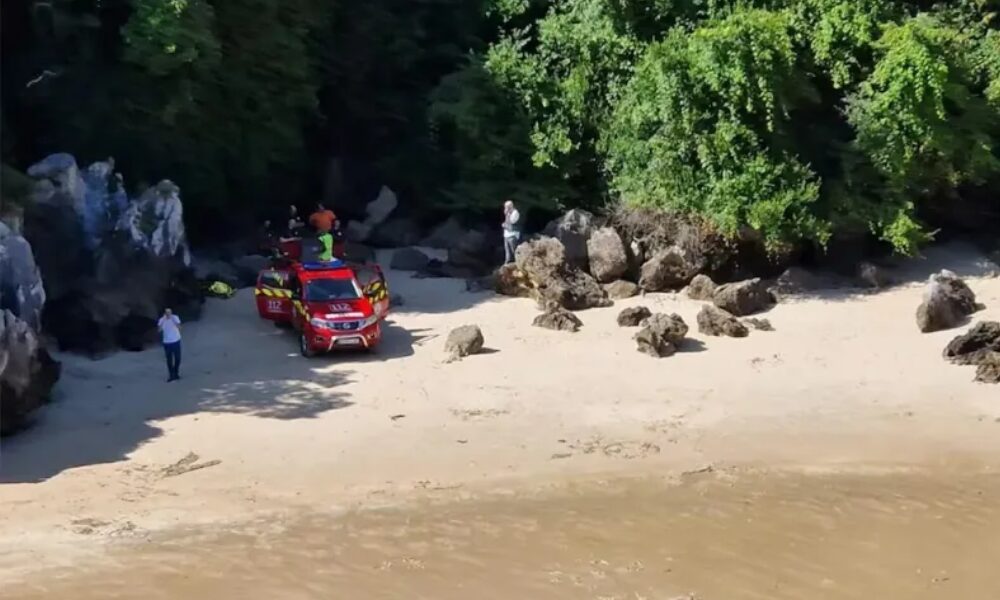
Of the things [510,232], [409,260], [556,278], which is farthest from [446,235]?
[556,278]

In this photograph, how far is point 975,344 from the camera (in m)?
19.8

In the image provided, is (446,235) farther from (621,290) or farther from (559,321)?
(559,321)

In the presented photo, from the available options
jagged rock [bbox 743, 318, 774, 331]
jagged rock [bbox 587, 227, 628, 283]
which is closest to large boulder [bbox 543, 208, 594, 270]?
jagged rock [bbox 587, 227, 628, 283]

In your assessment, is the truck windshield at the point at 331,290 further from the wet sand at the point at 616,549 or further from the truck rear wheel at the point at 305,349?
the wet sand at the point at 616,549

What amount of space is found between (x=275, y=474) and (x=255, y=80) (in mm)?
12456

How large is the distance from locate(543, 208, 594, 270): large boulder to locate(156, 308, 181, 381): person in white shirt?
7.66 meters

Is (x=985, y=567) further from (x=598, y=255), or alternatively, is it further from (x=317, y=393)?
(x=598, y=255)

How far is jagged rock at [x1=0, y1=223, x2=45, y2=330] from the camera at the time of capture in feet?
59.0

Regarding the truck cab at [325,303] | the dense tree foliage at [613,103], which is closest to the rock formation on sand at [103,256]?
the truck cab at [325,303]

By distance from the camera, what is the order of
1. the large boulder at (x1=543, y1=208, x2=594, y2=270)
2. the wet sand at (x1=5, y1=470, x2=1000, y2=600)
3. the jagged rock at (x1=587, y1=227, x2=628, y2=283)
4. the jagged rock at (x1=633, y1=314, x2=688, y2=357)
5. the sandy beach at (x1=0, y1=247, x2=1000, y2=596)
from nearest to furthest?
the wet sand at (x1=5, y1=470, x2=1000, y2=600), the sandy beach at (x1=0, y1=247, x2=1000, y2=596), the jagged rock at (x1=633, y1=314, x2=688, y2=357), the jagged rock at (x1=587, y1=227, x2=628, y2=283), the large boulder at (x1=543, y1=208, x2=594, y2=270)

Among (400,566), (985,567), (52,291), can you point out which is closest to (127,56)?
(52,291)

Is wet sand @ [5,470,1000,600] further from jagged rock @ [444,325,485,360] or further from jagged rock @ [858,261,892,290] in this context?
jagged rock @ [858,261,892,290]

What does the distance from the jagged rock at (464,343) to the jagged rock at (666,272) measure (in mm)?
4278

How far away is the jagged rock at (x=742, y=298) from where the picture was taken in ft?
73.2
